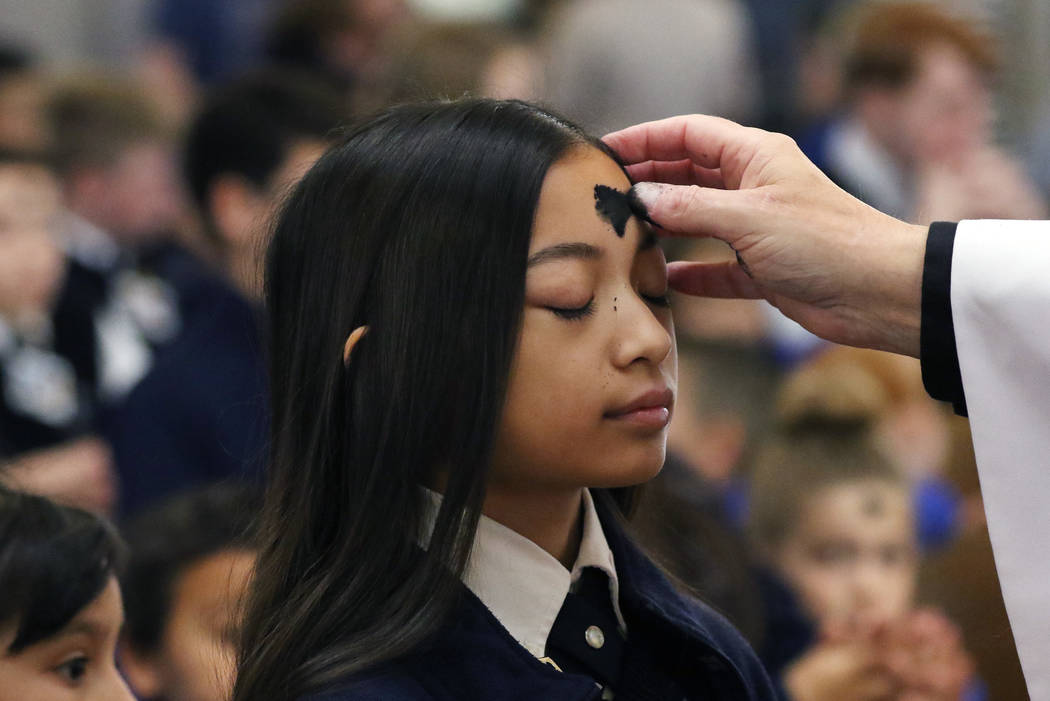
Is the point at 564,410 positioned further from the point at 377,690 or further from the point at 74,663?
the point at 74,663

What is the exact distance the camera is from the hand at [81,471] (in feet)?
12.1

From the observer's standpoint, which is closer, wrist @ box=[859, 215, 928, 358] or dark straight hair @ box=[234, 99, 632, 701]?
dark straight hair @ box=[234, 99, 632, 701]

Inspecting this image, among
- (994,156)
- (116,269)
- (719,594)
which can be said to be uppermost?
(994,156)

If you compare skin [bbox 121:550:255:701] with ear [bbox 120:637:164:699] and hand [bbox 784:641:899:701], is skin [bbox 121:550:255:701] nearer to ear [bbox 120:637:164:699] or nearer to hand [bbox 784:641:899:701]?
ear [bbox 120:637:164:699]

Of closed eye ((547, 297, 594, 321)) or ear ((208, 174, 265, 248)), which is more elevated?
closed eye ((547, 297, 594, 321))

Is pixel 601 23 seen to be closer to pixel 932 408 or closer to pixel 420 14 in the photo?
pixel 420 14

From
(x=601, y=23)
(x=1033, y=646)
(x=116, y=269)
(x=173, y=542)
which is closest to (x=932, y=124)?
(x=601, y=23)

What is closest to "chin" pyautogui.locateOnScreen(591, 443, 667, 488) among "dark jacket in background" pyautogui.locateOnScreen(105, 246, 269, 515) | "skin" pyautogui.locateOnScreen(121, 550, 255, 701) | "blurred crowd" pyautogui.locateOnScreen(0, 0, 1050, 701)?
"blurred crowd" pyautogui.locateOnScreen(0, 0, 1050, 701)

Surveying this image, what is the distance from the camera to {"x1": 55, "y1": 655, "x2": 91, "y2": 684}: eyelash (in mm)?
2139

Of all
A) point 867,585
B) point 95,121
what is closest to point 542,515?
point 867,585

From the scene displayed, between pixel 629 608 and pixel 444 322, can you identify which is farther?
pixel 629 608

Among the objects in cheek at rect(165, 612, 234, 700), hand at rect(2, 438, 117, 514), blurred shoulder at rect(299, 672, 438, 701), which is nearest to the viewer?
blurred shoulder at rect(299, 672, 438, 701)

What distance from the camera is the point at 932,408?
432 cm

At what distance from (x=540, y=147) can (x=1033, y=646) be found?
2.70 ft
